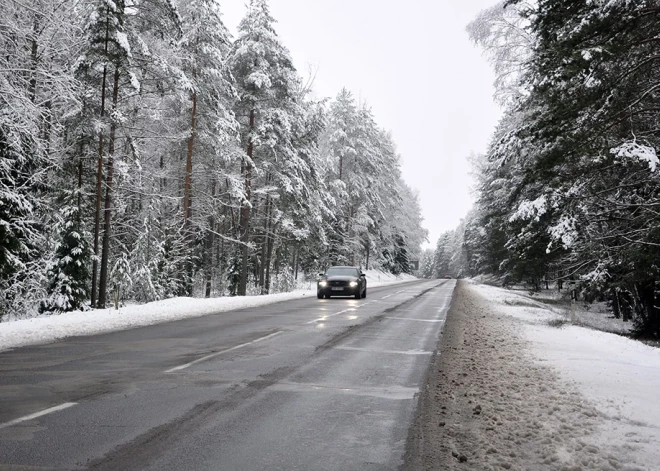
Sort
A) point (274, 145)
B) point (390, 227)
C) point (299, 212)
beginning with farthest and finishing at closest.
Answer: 1. point (390, 227)
2. point (299, 212)
3. point (274, 145)

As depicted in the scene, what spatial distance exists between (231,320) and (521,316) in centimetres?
1050

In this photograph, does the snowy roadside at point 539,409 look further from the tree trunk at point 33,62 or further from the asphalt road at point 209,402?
the tree trunk at point 33,62

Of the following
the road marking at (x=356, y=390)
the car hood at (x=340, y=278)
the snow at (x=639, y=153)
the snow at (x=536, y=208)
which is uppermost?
the snow at (x=639, y=153)

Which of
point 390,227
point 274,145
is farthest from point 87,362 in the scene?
point 390,227

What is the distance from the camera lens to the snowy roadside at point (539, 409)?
4180 millimetres

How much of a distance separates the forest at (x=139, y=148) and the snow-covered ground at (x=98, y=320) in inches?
81.5

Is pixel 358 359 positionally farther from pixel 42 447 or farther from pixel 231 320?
pixel 231 320

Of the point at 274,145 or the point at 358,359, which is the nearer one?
the point at 358,359

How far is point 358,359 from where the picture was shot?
856 cm

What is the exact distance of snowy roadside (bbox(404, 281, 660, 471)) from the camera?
4.18 meters

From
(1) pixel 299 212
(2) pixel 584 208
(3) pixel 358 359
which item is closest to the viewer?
(3) pixel 358 359

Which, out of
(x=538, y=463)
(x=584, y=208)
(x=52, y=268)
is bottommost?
(x=538, y=463)

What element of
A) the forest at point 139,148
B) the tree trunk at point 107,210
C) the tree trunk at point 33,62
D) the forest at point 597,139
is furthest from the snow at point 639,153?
the tree trunk at point 107,210

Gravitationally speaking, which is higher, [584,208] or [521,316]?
[584,208]
